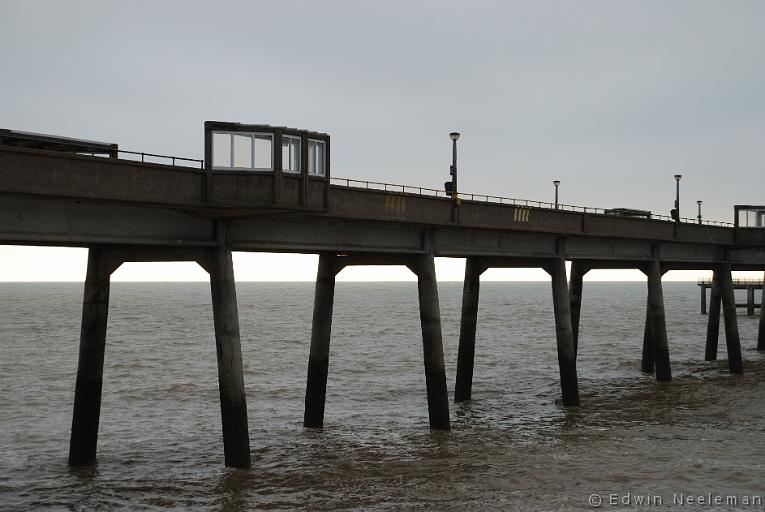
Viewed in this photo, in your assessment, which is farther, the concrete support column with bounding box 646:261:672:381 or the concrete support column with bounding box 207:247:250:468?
the concrete support column with bounding box 646:261:672:381

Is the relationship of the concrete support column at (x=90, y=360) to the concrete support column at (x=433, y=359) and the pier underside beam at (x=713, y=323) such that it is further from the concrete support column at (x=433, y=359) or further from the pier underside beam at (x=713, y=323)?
the pier underside beam at (x=713, y=323)

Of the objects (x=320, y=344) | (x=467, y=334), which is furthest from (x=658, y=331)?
(x=320, y=344)

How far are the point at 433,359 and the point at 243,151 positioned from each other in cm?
987

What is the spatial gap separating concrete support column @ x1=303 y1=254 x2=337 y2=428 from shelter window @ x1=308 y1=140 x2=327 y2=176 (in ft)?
21.7

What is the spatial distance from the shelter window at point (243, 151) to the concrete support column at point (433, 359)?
26.7 ft

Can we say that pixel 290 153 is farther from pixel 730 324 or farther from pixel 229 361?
pixel 730 324

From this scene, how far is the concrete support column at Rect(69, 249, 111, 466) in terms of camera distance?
23844mm

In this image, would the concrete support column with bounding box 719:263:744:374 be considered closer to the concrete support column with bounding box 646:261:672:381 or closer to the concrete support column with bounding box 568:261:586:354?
the concrete support column with bounding box 646:261:672:381

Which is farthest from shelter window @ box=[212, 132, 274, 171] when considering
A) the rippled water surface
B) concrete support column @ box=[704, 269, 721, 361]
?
concrete support column @ box=[704, 269, 721, 361]

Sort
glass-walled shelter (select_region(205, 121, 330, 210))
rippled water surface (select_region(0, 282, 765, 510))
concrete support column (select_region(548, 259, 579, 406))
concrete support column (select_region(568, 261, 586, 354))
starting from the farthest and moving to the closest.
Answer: concrete support column (select_region(568, 261, 586, 354)), concrete support column (select_region(548, 259, 579, 406)), glass-walled shelter (select_region(205, 121, 330, 210)), rippled water surface (select_region(0, 282, 765, 510))

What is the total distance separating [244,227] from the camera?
76.3 feet

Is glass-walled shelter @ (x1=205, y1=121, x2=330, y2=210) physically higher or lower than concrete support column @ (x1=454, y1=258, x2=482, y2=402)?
higher

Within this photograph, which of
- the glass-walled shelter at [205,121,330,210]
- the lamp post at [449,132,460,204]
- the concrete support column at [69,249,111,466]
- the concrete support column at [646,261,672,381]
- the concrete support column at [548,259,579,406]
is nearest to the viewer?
the glass-walled shelter at [205,121,330,210]

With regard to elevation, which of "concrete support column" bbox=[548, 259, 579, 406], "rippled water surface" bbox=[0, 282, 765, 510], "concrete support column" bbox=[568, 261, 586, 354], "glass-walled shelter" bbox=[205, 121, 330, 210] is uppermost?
"glass-walled shelter" bbox=[205, 121, 330, 210]
